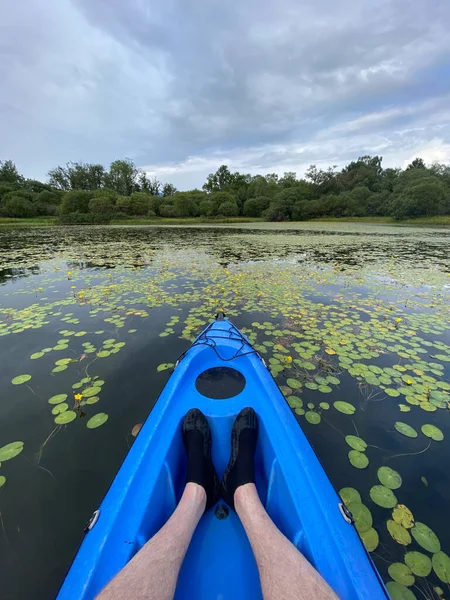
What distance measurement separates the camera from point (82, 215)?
1166 inches

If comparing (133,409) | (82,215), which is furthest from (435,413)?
(82,215)

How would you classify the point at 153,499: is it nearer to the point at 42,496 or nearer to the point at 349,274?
the point at 42,496

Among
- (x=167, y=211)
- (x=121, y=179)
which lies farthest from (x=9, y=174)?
(x=167, y=211)

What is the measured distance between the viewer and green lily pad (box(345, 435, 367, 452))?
5.46 feet

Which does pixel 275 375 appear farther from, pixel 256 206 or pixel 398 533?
pixel 256 206

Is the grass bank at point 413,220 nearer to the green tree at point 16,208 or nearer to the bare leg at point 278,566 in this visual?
the bare leg at point 278,566

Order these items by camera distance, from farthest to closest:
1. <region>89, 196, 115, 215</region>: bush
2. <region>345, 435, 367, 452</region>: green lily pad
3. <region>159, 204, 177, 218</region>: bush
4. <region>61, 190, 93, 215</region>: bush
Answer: <region>159, 204, 177, 218</region>: bush < <region>61, 190, 93, 215</region>: bush < <region>89, 196, 115, 215</region>: bush < <region>345, 435, 367, 452</region>: green lily pad

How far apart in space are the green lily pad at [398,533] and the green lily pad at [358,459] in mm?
308

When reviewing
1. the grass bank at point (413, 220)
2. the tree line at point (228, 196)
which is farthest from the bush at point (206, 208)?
the grass bank at point (413, 220)

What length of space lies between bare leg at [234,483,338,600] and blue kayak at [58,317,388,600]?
5 cm

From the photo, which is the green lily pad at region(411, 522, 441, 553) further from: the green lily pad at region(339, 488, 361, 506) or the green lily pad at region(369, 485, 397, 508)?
the green lily pad at region(339, 488, 361, 506)

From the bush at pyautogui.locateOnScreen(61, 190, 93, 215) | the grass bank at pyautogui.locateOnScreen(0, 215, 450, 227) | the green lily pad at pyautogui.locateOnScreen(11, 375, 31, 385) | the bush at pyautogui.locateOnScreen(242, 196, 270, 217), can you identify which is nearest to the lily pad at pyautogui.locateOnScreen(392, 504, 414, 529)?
the green lily pad at pyautogui.locateOnScreen(11, 375, 31, 385)

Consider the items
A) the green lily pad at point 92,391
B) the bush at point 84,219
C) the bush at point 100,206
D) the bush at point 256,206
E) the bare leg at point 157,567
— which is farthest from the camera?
the bush at point 256,206

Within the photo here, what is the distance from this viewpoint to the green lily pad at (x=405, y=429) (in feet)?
5.73
